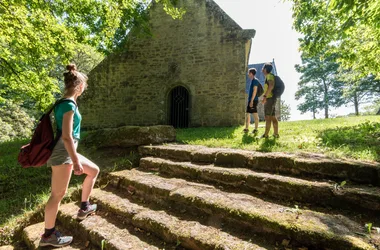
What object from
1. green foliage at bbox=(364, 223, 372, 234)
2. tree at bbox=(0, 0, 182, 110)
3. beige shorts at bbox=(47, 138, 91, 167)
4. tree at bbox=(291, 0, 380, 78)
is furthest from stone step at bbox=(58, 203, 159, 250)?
tree at bbox=(291, 0, 380, 78)

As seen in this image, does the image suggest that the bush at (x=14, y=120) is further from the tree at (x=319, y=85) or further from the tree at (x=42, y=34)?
the tree at (x=319, y=85)

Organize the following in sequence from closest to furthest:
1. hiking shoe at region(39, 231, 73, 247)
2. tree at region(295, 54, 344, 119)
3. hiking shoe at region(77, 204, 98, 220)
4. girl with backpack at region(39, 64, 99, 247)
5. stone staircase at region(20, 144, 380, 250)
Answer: stone staircase at region(20, 144, 380, 250), girl with backpack at region(39, 64, 99, 247), hiking shoe at region(39, 231, 73, 247), hiking shoe at region(77, 204, 98, 220), tree at region(295, 54, 344, 119)

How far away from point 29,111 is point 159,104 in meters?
19.2

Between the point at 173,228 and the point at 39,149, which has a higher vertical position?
the point at 39,149

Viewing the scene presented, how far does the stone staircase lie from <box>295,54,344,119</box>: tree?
3210 centimetres

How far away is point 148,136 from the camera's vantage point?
17.2 ft

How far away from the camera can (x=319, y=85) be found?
101 feet

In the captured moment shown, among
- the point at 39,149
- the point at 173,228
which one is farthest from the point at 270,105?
the point at 39,149

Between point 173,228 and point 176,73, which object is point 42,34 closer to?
point 173,228

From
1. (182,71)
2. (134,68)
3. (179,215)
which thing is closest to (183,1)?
(182,71)

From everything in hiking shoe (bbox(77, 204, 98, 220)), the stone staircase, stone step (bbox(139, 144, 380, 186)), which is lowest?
hiking shoe (bbox(77, 204, 98, 220))

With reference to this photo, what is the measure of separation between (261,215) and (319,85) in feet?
114

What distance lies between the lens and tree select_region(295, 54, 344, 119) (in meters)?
29.6

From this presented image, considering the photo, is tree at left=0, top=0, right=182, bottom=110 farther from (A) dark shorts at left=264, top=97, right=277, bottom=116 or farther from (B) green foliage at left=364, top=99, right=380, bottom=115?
(B) green foliage at left=364, top=99, right=380, bottom=115
